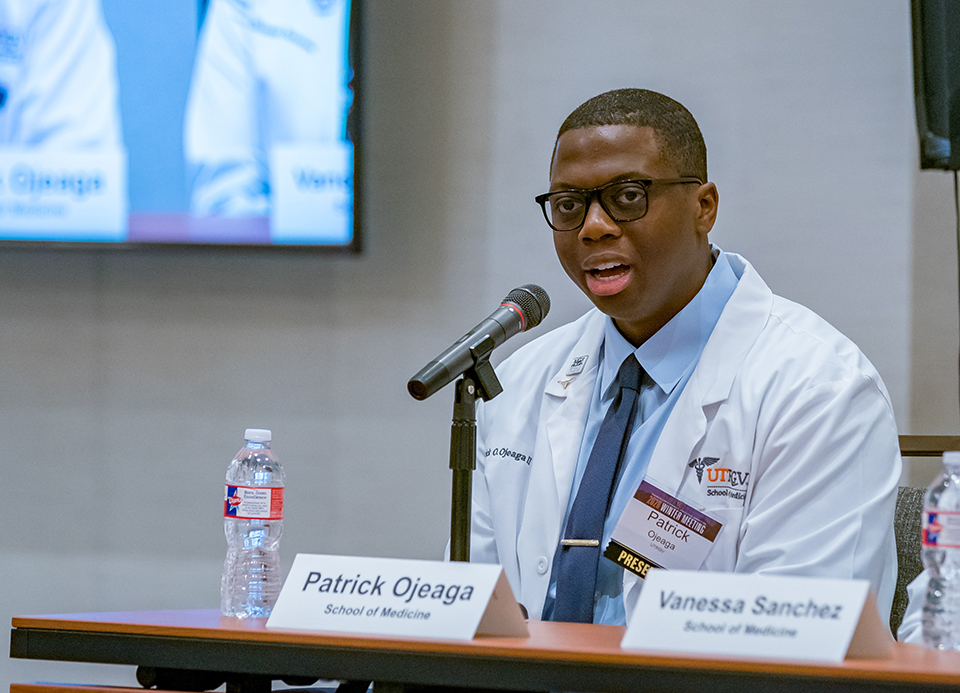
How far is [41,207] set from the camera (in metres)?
3.15

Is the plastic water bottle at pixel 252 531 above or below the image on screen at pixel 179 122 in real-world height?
below

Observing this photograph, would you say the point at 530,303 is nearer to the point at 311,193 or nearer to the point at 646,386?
the point at 646,386

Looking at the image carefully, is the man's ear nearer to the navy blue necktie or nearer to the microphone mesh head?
the navy blue necktie

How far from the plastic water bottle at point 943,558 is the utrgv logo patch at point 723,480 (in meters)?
0.55

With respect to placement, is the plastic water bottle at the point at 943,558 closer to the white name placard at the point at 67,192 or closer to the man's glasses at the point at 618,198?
the man's glasses at the point at 618,198

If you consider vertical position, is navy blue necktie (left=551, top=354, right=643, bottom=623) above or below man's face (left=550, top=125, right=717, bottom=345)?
below

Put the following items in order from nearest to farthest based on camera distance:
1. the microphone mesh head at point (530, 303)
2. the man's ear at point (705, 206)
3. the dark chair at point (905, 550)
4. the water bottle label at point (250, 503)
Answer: the water bottle label at point (250, 503), the microphone mesh head at point (530, 303), the dark chair at point (905, 550), the man's ear at point (705, 206)

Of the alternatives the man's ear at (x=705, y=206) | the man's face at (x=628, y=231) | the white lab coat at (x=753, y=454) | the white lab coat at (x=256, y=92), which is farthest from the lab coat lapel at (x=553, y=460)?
the white lab coat at (x=256, y=92)

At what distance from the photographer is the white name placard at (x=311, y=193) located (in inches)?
119

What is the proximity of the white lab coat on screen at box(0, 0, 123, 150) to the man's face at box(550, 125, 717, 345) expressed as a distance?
1582mm

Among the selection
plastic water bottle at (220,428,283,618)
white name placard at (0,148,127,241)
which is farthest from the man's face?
white name placard at (0,148,127,241)

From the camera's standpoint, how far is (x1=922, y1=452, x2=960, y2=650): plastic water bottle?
4.18 ft

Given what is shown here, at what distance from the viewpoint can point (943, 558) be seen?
4.43ft

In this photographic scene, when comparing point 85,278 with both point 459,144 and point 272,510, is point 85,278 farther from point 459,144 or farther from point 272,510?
point 272,510
